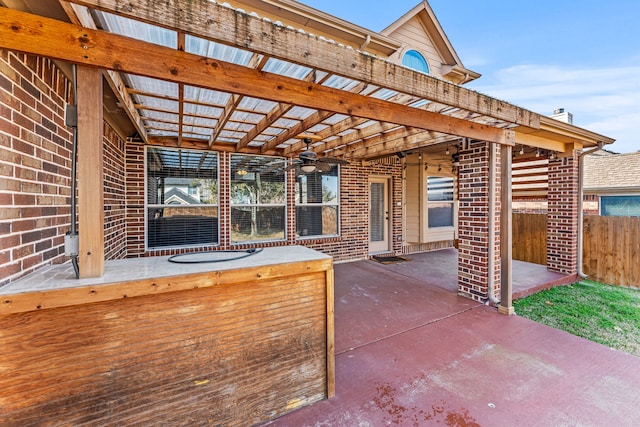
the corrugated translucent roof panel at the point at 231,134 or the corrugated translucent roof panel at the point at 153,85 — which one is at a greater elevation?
the corrugated translucent roof panel at the point at 231,134

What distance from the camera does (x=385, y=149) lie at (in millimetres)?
5039

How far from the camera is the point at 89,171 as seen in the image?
1503 mm

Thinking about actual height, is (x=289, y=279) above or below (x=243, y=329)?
above

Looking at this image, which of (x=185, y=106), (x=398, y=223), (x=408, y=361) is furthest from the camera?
(x=398, y=223)

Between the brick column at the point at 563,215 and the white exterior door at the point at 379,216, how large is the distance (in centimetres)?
330

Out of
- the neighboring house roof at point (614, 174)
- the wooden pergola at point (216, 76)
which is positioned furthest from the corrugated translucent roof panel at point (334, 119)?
the neighboring house roof at point (614, 174)

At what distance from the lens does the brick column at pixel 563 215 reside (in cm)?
519

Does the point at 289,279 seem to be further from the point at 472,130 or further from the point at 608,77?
the point at 608,77

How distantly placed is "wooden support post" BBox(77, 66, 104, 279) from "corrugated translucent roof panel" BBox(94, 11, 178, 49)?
465mm

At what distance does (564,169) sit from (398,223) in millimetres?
3425

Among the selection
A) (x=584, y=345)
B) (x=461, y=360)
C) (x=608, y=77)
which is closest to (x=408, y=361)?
(x=461, y=360)

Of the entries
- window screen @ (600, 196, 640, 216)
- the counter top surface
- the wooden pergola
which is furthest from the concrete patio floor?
window screen @ (600, 196, 640, 216)

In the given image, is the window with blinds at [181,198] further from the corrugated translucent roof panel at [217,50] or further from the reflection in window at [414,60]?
the reflection in window at [414,60]

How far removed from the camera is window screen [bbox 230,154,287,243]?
17.6 feet
